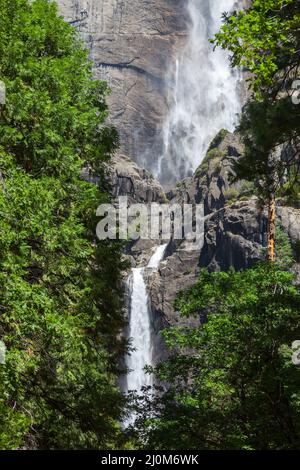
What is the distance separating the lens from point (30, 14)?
12.7 meters

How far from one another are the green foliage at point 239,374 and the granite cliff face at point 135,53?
3870 inches

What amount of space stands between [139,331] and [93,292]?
54.6 m

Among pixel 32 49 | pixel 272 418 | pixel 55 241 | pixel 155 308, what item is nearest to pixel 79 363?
pixel 55 241

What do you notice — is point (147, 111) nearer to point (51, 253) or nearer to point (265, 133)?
point (51, 253)

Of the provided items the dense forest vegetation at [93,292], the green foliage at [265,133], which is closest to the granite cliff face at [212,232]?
the dense forest vegetation at [93,292]

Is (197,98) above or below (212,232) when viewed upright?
above

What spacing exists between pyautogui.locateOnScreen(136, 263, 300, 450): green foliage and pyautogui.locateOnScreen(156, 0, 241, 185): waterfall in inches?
3798

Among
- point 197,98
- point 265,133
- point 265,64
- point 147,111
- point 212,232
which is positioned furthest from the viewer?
point 197,98

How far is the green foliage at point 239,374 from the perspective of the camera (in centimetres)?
859

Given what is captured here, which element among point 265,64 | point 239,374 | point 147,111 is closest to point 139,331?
point 239,374

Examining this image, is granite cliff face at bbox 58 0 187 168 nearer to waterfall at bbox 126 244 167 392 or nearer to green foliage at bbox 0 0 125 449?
waterfall at bbox 126 244 167 392

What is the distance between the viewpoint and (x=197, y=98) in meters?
117

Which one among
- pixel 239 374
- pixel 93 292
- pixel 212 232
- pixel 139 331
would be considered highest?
pixel 212 232

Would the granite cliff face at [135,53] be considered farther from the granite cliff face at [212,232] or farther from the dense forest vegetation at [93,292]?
the dense forest vegetation at [93,292]
